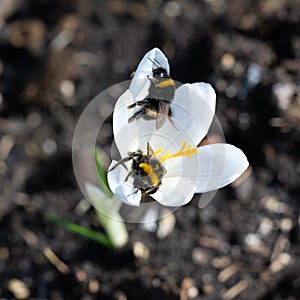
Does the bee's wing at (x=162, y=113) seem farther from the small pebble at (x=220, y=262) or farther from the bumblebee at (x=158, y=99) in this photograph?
the small pebble at (x=220, y=262)

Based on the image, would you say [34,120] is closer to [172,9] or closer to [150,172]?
[172,9]

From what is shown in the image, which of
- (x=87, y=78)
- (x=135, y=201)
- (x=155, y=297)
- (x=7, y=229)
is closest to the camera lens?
(x=135, y=201)

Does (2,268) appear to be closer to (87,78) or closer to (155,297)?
(155,297)

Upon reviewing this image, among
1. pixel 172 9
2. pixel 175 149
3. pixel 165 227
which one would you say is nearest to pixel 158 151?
pixel 175 149

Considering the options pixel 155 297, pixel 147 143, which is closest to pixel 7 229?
pixel 155 297

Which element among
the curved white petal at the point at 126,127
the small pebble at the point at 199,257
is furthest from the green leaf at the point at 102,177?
the small pebble at the point at 199,257

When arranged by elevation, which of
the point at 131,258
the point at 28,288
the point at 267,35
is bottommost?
the point at 28,288

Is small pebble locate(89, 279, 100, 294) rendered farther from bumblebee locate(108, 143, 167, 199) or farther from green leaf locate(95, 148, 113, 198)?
bumblebee locate(108, 143, 167, 199)
